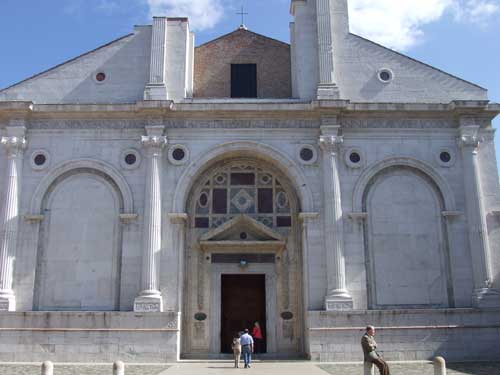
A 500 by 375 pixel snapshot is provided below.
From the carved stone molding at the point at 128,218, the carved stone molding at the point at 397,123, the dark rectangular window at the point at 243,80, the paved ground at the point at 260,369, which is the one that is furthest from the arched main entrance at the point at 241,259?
the dark rectangular window at the point at 243,80

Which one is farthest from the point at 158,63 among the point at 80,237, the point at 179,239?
the point at 80,237

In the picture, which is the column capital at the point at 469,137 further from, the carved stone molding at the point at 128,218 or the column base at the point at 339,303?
the carved stone molding at the point at 128,218

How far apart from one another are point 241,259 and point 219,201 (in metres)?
2.34

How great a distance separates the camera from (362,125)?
70.5ft

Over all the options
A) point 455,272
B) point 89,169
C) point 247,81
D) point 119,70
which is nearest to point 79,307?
point 89,169

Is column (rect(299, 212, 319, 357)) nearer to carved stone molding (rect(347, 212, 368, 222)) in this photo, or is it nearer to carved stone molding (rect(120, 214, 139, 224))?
carved stone molding (rect(347, 212, 368, 222))

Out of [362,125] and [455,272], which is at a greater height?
[362,125]

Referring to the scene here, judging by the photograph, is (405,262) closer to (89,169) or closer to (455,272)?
(455,272)

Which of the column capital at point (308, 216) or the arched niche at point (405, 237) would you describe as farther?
the column capital at point (308, 216)

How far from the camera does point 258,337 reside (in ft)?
65.4

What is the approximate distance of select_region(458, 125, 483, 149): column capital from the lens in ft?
69.0

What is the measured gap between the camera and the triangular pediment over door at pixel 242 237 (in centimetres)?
2094

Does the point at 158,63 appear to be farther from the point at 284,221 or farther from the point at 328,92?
the point at 284,221

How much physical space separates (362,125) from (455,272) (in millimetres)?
6215
